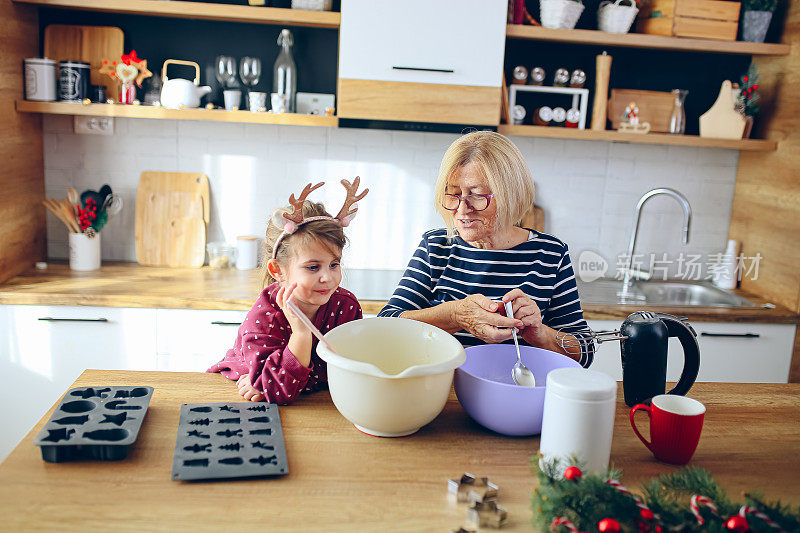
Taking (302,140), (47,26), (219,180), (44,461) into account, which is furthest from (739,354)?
(47,26)

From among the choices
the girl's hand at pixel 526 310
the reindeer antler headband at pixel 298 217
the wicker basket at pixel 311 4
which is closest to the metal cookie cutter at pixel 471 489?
the girl's hand at pixel 526 310

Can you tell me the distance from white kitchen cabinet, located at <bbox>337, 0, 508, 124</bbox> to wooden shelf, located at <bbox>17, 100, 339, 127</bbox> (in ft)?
0.61

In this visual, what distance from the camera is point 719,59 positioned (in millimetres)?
3342

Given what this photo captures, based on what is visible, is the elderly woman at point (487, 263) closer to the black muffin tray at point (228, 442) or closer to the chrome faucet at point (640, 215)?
the black muffin tray at point (228, 442)

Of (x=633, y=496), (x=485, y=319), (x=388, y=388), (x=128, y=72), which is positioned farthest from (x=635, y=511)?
(x=128, y=72)

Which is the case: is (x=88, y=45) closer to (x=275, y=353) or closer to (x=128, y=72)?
(x=128, y=72)

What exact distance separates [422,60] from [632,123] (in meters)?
1.05

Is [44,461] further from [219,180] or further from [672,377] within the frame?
[672,377]

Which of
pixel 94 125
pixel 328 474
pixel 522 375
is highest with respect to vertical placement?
pixel 94 125

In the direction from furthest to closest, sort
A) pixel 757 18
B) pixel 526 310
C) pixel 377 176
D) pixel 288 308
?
pixel 377 176
pixel 757 18
pixel 526 310
pixel 288 308

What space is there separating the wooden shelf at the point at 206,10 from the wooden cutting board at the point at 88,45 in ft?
0.63

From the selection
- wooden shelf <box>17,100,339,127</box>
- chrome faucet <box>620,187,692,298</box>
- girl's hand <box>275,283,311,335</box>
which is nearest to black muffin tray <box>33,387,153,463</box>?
girl's hand <box>275,283,311,335</box>

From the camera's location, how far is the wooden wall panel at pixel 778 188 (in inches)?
118

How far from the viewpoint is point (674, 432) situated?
4.11ft
